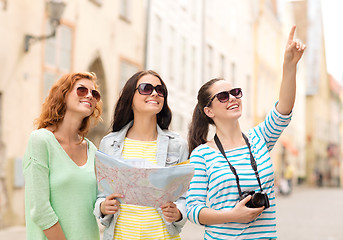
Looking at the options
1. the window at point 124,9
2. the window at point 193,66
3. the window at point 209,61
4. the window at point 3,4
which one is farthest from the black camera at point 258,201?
the window at point 209,61

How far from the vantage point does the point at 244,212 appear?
2.75 metres

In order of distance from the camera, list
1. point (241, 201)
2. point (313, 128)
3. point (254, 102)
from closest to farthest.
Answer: point (241, 201), point (254, 102), point (313, 128)

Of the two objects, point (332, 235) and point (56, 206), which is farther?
point (332, 235)

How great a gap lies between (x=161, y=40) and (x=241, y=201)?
14.0 metres

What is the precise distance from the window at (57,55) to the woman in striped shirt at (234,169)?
829 centimetres

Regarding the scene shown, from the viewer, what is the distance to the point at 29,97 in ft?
34.4

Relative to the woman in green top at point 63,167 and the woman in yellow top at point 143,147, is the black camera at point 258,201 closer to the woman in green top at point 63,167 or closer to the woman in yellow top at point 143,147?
the woman in yellow top at point 143,147

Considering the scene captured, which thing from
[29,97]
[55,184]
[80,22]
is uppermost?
[80,22]

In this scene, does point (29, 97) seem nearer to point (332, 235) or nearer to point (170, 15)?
point (332, 235)

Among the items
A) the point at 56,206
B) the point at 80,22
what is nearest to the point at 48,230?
the point at 56,206

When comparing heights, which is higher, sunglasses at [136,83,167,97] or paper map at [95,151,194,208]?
sunglasses at [136,83,167,97]

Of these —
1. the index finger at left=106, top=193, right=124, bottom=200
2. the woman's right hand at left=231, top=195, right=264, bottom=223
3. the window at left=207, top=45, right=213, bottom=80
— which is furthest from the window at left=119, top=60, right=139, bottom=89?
the woman's right hand at left=231, top=195, right=264, bottom=223

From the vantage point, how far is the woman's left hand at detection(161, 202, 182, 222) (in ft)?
9.26

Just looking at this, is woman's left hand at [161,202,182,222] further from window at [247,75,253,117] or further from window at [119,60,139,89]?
window at [247,75,253,117]
